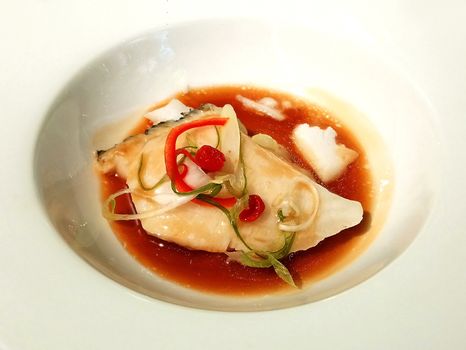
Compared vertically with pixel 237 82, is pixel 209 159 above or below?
below

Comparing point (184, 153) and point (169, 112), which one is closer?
point (184, 153)

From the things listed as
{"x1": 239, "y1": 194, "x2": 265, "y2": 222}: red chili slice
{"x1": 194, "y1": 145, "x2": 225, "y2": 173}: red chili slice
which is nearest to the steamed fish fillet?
{"x1": 239, "y1": 194, "x2": 265, "y2": 222}: red chili slice

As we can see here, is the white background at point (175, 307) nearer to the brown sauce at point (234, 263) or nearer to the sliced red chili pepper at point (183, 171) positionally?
the brown sauce at point (234, 263)

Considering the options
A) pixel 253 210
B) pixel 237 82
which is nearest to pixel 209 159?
pixel 253 210

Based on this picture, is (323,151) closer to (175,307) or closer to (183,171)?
(183,171)

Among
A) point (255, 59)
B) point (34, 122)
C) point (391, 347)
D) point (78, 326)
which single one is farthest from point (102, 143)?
point (391, 347)

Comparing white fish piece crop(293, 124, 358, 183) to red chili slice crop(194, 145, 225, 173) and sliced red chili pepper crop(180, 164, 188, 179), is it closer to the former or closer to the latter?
red chili slice crop(194, 145, 225, 173)
